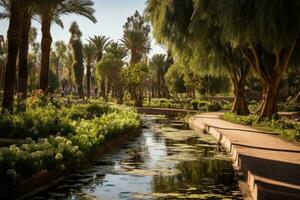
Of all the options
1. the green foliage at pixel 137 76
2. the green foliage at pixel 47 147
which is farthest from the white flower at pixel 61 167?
the green foliage at pixel 137 76

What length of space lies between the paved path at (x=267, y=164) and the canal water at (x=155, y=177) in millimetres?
460

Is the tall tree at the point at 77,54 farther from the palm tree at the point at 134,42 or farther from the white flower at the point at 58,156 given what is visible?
the white flower at the point at 58,156

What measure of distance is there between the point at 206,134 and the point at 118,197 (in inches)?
655

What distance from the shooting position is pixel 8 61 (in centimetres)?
2077

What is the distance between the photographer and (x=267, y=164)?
1262 cm

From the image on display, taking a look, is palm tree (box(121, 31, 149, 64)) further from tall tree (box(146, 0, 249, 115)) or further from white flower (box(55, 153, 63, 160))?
white flower (box(55, 153, 63, 160))

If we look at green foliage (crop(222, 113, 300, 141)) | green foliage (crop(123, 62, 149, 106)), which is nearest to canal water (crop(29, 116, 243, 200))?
green foliage (crop(222, 113, 300, 141))

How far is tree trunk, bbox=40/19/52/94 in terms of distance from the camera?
30547mm

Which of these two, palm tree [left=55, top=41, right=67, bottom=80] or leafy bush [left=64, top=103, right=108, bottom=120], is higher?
palm tree [left=55, top=41, right=67, bottom=80]

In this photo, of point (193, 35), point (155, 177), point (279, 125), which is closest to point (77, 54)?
point (193, 35)

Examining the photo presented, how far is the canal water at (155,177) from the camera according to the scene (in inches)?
406

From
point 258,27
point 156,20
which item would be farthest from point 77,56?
point 258,27

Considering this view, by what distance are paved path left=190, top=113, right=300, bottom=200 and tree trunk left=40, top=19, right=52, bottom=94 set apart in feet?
43.6

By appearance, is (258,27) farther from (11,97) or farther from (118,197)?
(118,197)
